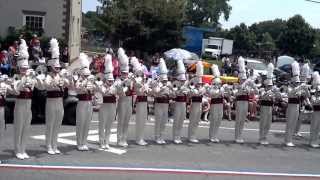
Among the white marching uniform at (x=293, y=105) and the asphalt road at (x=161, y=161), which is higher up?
the white marching uniform at (x=293, y=105)

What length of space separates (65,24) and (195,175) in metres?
26.3

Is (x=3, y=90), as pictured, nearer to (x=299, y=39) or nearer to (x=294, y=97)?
(x=294, y=97)

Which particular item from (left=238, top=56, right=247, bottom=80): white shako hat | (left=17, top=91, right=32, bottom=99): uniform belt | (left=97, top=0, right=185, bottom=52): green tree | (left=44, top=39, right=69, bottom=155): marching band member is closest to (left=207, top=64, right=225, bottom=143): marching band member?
(left=238, top=56, right=247, bottom=80): white shako hat

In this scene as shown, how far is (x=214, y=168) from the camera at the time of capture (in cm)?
1386

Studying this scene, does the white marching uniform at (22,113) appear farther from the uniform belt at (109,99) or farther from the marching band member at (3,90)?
the uniform belt at (109,99)

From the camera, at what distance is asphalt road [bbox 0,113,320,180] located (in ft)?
41.2

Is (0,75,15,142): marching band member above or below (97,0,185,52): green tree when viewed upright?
below

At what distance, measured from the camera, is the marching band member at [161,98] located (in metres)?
16.4

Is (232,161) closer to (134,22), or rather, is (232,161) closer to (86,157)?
(86,157)

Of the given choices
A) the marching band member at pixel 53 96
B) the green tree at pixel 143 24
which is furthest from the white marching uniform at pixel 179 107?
the green tree at pixel 143 24

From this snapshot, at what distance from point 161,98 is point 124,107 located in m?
1.26

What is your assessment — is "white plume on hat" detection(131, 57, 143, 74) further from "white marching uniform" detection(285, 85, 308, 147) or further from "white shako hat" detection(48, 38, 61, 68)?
"white marching uniform" detection(285, 85, 308, 147)

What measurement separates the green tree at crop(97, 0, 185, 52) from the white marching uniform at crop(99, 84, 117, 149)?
29.9m

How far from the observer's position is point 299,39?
282ft
